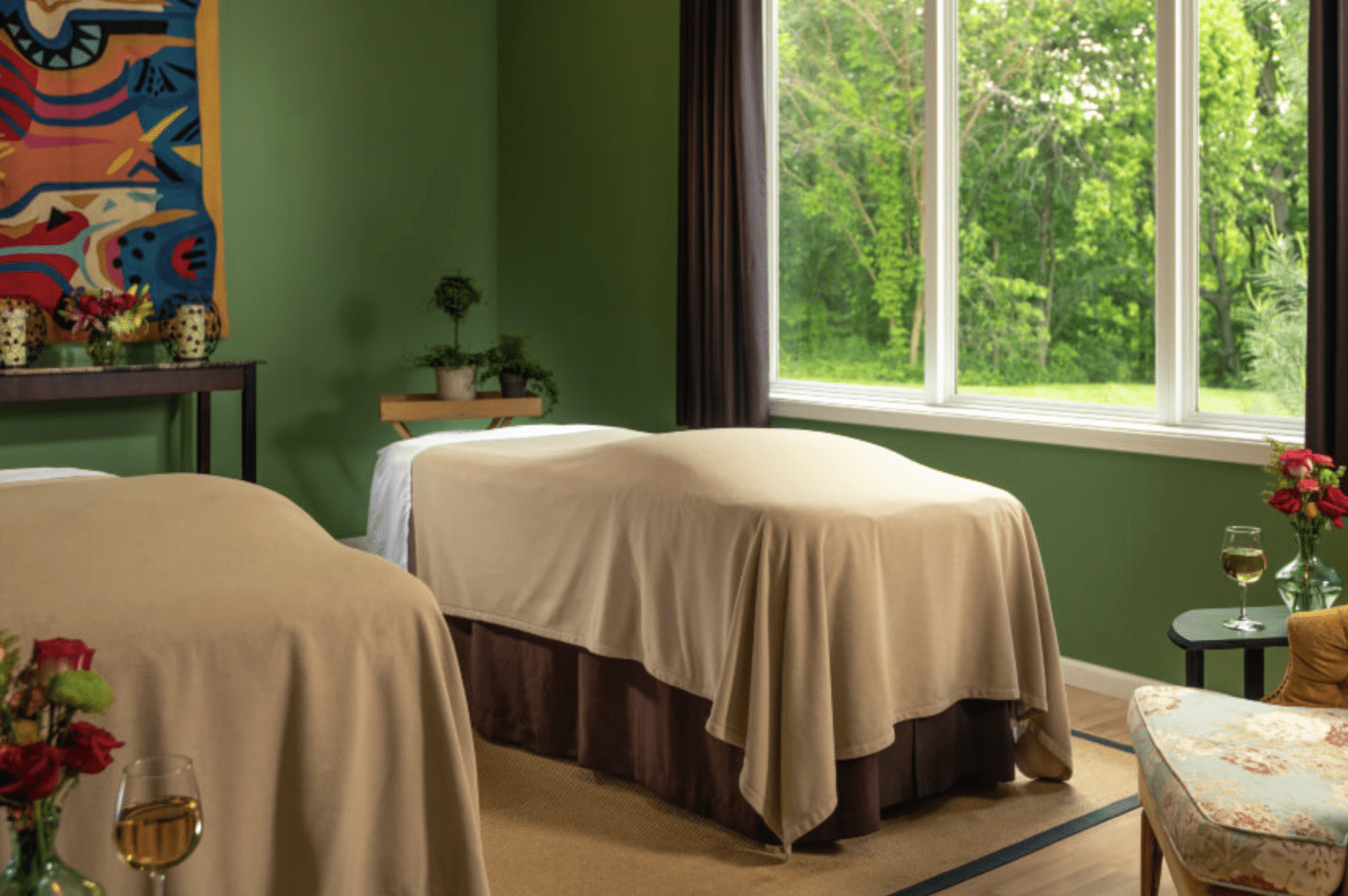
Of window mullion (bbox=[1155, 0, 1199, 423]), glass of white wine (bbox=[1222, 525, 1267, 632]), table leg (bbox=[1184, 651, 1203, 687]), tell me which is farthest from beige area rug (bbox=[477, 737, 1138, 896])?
window mullion (bbox=[1155, 0, 1199, 423])

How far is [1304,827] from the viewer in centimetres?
201

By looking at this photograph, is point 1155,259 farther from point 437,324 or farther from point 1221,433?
point 437,324

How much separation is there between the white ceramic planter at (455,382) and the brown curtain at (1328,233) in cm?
305

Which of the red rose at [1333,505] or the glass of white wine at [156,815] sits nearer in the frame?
the glass of white wine at [156,815]

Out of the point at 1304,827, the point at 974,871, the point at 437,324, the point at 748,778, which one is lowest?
the point at 974,871

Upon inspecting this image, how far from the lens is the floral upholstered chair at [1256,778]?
2.01 metres

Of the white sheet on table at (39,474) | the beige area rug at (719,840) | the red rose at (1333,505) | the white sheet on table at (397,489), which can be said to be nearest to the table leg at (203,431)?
the white sheet on table at (397,489)

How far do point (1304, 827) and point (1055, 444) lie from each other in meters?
2.21

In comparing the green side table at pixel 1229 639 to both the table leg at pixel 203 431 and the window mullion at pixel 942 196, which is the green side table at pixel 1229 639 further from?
the table leg at pixel 203 431

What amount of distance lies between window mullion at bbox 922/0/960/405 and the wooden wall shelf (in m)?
1.58

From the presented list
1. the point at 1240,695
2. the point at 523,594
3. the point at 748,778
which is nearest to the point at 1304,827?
the point at 748,778

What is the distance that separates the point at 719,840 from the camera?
3029 millimetres

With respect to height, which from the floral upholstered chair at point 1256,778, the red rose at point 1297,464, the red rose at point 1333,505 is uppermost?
the red rose at point 1297,464

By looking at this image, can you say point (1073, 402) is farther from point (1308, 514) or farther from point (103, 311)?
point (103, 311)
